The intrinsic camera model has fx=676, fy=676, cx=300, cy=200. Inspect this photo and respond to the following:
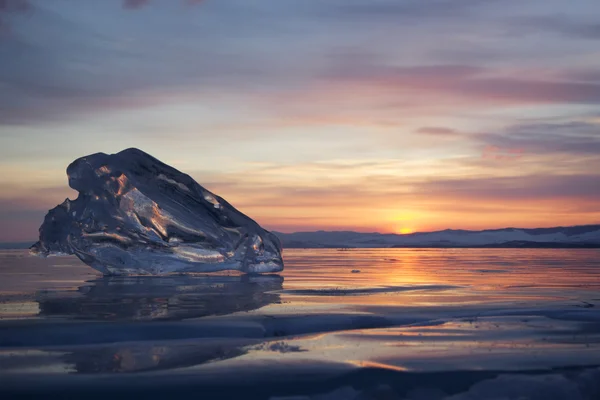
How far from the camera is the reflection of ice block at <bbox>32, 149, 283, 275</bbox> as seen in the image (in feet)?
53.8

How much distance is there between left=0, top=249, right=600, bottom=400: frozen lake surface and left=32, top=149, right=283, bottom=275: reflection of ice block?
16.4 ft

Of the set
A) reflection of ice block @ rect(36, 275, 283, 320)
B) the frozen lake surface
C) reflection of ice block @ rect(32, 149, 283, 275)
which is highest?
reflection of ice block @ rect(32, 149, 283, 275)

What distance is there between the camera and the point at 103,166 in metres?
16.5

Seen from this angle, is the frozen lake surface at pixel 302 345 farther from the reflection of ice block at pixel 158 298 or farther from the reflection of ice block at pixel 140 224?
the reflection of ice block at pixel 140 224

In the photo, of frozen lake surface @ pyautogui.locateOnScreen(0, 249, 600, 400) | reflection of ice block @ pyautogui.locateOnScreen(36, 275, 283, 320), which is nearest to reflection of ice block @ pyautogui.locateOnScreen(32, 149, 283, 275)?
reflection of ice block @ pyautogui.locateOnScreen(36, 275, 283, 320)

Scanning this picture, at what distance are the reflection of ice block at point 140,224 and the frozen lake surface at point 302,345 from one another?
16.4ft

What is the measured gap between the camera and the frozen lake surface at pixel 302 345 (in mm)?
4953

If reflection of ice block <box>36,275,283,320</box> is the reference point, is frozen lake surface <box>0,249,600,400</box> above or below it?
below

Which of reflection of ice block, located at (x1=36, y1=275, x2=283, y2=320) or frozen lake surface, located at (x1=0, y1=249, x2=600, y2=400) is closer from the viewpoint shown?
frozen lake surface, located at (x1=0, y1=249, x2=600, y2=400)

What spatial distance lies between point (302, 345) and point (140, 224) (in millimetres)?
10701

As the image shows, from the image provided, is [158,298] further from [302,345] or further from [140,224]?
[140,224]

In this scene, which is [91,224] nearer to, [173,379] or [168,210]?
[168,210]

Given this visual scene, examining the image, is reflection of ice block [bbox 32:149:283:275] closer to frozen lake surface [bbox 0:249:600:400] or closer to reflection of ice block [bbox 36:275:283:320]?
reflection of ice block [bbox 36:275:283:320]

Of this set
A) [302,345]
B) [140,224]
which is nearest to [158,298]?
[302,345]
